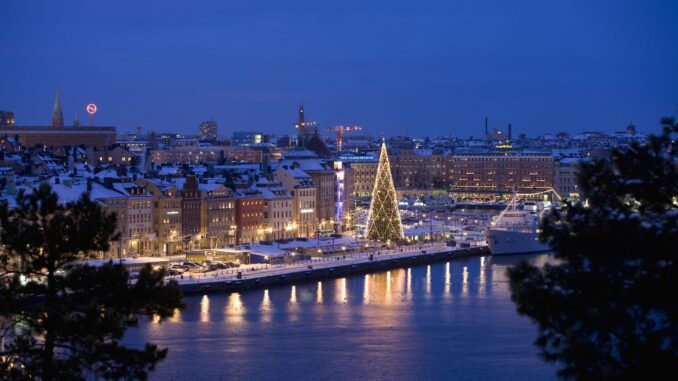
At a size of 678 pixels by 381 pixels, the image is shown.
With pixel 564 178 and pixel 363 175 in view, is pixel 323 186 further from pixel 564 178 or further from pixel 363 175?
pixel 564 178

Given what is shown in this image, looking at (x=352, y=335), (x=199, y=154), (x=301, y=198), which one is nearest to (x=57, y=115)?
(x=199, y=154)

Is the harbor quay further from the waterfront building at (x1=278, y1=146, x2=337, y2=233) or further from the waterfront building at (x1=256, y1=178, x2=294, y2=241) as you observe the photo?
the waterfront building at (x1=278, y1=146, x2=337, y2=233)

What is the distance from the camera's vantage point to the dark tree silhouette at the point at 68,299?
7082 millimetres

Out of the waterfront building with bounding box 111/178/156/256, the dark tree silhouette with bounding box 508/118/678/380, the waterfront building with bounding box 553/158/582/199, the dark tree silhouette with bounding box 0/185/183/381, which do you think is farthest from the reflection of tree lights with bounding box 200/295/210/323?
the waterfront building with bounding box 553/158/582/199

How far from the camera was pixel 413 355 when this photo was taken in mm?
14234

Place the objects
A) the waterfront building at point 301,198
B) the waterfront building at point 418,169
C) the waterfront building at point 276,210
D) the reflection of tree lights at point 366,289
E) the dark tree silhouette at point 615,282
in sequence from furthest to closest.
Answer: the waterfront building at point 418,169 → the waterfront building at point 301,198 → the waterfront building at point 276,210 → the reflection of tree lights at point 366,289 → the dark tree silhouette at point 615,282

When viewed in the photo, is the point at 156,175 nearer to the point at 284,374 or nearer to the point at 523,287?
the point at 284,374

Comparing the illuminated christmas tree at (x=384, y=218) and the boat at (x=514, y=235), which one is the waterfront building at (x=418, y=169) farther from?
the illuminated christmas tree at (x=384, y=218)

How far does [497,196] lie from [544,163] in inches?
90.1

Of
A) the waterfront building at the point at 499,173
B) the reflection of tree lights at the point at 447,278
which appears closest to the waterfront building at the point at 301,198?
the reflection of tree lights at the point at 447,278

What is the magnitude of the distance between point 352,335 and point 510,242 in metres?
14.0

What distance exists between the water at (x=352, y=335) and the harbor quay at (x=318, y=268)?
0.47 metres

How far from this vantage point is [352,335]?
15523mm

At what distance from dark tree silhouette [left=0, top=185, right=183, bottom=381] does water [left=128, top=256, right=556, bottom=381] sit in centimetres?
549
